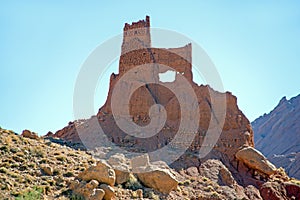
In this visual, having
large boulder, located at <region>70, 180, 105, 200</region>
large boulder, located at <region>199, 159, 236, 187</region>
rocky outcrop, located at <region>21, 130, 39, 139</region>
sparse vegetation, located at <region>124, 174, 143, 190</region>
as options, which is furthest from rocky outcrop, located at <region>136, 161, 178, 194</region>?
rocky outcrop, located at <region>21, 130, 39, 139</region>

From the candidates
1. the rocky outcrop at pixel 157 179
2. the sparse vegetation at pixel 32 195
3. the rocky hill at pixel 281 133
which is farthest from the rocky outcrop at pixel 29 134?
the rocky hill at pixel 281 133

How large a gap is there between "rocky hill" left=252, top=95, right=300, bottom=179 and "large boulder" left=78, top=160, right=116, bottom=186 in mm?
57945

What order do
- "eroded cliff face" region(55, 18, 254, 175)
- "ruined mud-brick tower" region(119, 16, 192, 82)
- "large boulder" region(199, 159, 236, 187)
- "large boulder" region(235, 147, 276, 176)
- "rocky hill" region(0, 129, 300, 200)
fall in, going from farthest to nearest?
"ruined mud-brick tower" region(119, 16, 192, 82) → "eroded cliff face" region(55, 18, 254, 175) → "large boulder" region(235, 147, 276, 176) → "large boulder" region(199, 159, 236, 187) → "rocky hill" region(0, 129, 300, 200)

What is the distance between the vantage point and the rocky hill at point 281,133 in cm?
8166

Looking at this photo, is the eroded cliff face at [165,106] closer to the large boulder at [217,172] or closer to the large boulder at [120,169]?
the large boulder at [217,172]

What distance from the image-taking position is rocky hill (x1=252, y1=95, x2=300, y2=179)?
8166cm

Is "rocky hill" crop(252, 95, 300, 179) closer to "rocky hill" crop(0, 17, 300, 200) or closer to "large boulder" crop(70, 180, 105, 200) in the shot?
"rocky hill" crop(0, 17, 300, 200)

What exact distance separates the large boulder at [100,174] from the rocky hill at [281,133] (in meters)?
57.9

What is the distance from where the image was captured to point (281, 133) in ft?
301

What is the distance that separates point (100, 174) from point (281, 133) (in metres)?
75.2

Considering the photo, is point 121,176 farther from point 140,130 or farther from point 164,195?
point 140,130

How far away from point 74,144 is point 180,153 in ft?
29.9

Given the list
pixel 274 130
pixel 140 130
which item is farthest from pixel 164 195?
pixel 274 130

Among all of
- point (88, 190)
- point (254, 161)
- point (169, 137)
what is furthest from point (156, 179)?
point (254, 161)
